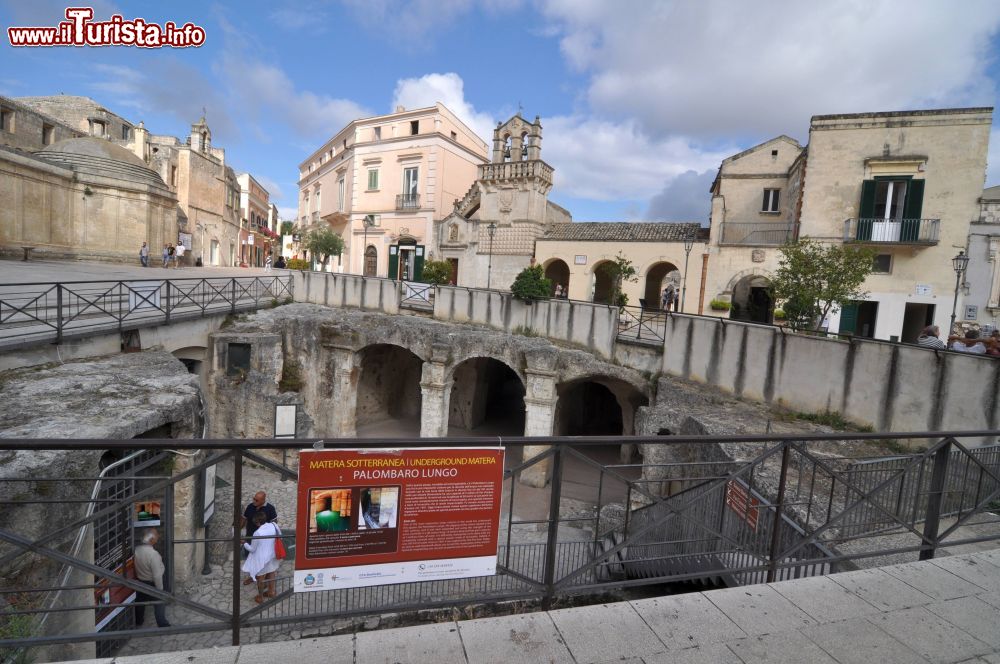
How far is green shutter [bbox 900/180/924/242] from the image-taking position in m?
16.4

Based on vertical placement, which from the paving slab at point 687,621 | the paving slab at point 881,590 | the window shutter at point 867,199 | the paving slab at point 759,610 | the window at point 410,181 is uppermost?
the window at point 410,181

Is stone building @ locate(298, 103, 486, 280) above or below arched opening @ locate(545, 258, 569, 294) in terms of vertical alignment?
A: above

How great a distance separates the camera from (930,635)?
106 inches

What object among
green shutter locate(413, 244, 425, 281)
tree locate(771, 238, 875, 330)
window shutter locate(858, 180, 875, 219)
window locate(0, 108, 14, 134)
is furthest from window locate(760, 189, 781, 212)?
window locate(0, 108, 14, 134)

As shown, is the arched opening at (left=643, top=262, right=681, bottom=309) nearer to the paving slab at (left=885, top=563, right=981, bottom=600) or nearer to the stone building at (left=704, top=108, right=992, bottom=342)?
the stone building at (left=704, top=108, right=992, bottom=342)

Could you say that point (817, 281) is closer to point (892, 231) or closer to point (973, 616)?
point (892, 231)

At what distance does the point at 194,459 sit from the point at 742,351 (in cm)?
1073

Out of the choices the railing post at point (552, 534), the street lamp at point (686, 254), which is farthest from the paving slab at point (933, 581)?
the street lamp at point (686, 254)

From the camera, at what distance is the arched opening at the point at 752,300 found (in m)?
19.5

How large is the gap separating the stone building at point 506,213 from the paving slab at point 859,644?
2005 centimetres

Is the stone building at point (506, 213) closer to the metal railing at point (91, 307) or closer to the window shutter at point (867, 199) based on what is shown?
the metal railing at point (91, 307)

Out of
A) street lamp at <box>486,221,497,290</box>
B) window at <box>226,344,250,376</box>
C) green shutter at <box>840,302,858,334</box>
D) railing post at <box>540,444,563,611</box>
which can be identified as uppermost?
street lamp at <box>486,221,497,290</box>

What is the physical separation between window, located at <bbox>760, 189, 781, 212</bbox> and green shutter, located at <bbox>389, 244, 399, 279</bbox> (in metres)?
16.7

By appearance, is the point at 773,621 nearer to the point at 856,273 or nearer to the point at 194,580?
the point at 194,580
